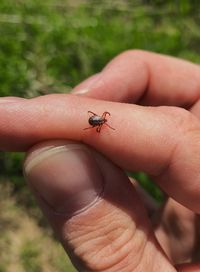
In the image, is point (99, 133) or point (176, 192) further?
point (176, 192)

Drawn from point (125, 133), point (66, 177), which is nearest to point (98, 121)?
point (125, 133)

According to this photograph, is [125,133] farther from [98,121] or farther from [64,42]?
[64,42]

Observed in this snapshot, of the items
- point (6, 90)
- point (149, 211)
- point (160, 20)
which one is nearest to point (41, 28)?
point (6, 90)

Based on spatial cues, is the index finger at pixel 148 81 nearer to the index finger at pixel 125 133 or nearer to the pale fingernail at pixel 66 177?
the index finger at pixel 125 133

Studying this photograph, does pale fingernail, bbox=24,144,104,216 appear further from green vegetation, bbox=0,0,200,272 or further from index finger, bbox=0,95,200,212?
green vegetation, bbox=0,0,200,272

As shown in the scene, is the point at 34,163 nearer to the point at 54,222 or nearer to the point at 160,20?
the point at 54,222

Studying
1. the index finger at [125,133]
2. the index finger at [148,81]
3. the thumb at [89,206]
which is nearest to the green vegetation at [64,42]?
the index finger at [148,81]

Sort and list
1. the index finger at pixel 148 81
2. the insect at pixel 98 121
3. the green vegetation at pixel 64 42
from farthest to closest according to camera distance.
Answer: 1. the green vegetation at pixel 64 42
2. the index finger at pixel 148 81
3. the insect at pixel 98 121

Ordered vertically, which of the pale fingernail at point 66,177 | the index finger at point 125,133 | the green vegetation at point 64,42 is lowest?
the green vegetation at point 64,42
